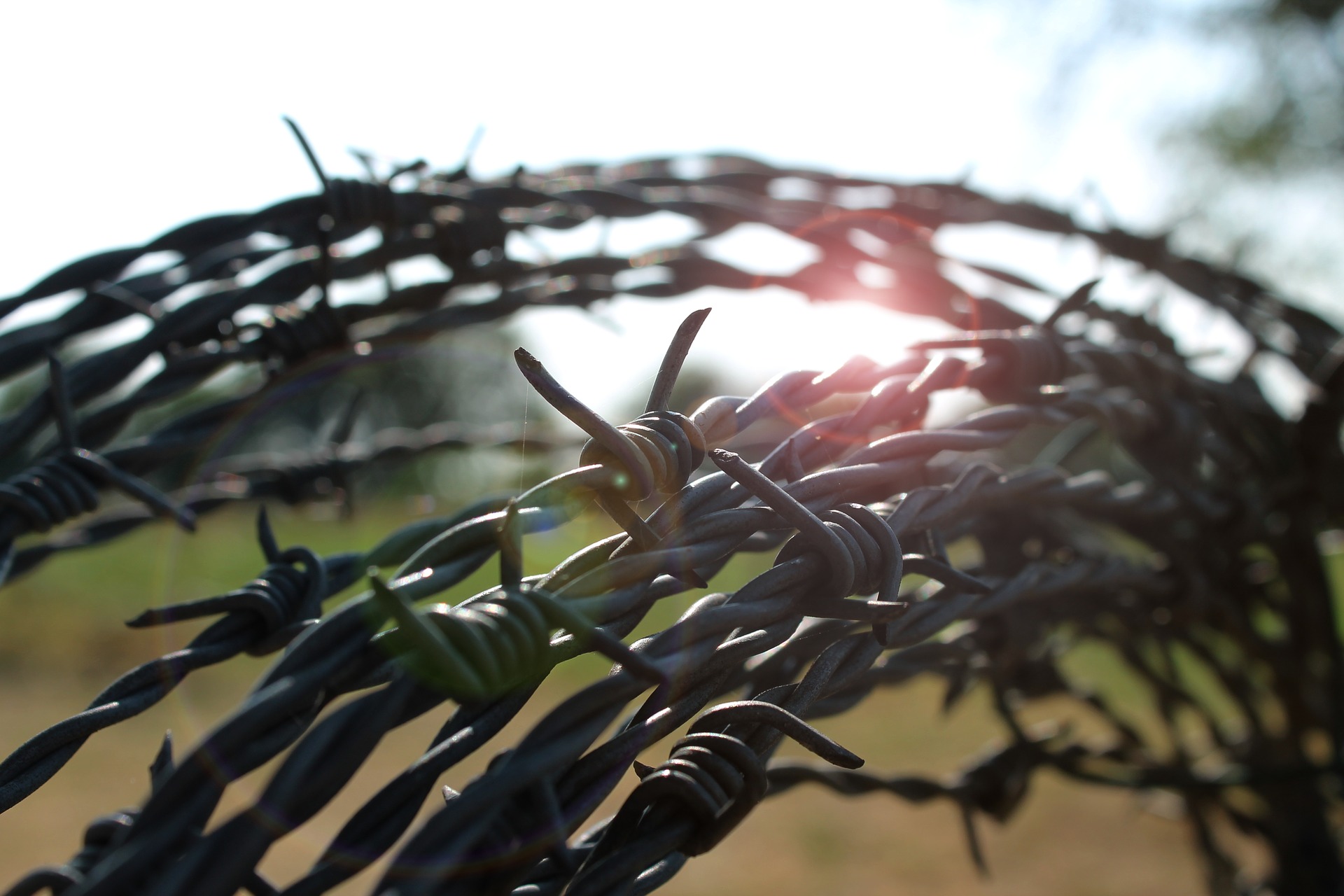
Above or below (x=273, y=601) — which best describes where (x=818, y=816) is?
above

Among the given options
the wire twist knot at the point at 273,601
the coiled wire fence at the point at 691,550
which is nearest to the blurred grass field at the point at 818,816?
the coiled wire fence at the point at 691,550

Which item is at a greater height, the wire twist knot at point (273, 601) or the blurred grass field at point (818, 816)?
the blurred grass field at point (818, 816)

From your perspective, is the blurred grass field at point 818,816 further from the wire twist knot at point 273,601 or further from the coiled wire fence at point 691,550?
the wire twist knot at point 273,601

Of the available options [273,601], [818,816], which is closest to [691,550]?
[273,601]

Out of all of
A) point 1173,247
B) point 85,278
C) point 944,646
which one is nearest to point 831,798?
point 1173,247

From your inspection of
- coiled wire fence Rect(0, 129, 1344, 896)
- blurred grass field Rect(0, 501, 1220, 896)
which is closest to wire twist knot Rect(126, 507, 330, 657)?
coiled wire fence Rect(0, 129, 1344, 896)

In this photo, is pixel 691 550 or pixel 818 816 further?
pixel 818 816

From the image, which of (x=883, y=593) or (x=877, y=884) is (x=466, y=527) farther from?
(x=877, y=884)

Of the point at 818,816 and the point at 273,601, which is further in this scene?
the point at 818,816

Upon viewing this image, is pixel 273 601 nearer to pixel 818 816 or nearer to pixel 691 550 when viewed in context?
pixel 691 550
